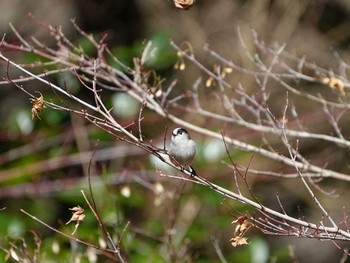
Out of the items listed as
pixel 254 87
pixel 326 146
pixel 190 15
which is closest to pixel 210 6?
pixel 190 15

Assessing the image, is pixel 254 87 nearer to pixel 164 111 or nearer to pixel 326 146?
pixel 326 146

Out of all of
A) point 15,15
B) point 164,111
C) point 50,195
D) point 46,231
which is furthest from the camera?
point 15,15

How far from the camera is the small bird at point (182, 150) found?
337 cm

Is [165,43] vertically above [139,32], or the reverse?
[165,43]

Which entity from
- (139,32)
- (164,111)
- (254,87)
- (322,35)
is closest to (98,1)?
(139,32)

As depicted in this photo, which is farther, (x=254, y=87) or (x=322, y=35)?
(x=322, y=35)

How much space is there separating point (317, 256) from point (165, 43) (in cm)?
342

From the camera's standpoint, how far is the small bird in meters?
3.37

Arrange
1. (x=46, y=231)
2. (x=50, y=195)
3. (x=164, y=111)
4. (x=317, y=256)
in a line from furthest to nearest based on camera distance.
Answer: (x=317, y=256), (x=46, y=231), (x=50, y=195), (x=164, y=111)

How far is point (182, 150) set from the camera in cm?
339

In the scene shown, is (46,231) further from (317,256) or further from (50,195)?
(317,256)

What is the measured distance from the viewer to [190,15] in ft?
22.7

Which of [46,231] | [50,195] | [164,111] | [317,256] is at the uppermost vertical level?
[164,111]

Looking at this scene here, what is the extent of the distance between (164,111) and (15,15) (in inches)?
113
